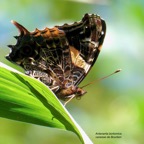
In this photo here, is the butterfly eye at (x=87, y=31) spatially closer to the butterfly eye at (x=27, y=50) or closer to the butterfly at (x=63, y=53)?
the butterfly at (x=63, y=53)

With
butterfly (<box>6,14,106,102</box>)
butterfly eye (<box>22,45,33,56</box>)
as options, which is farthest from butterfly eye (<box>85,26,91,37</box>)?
butterfly eye (<box>22,45,33,56</box>)

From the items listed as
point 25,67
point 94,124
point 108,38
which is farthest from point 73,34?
point 94,124

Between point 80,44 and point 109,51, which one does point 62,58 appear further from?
point 109,51

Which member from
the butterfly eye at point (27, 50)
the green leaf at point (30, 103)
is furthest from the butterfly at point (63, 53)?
the green leaf at point (30, 103)

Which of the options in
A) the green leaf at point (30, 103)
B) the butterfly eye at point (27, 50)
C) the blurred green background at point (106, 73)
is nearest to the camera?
the green leaf at point (30, 103)

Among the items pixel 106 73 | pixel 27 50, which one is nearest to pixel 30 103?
pixel 27 50

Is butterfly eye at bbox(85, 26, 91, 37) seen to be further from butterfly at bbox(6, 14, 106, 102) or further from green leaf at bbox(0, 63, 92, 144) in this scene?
green leaf at bbox(0, 63, 92, 144)

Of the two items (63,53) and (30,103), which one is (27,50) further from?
(30,103)
